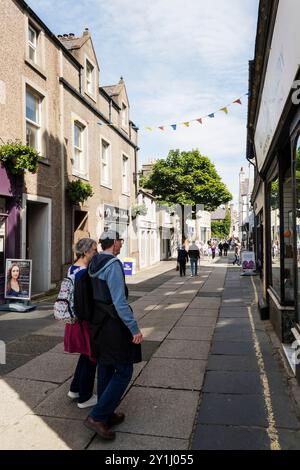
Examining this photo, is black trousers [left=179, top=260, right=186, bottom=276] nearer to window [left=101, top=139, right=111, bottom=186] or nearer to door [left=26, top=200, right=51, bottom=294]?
window [left=101, top=139, right=111, bottom=186]

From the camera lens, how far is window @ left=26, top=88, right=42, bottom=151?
11.4 m

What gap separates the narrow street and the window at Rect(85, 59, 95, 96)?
10.3m

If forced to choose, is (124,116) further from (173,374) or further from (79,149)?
(173,374)

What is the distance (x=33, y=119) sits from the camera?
11766mm

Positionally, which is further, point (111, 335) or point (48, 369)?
point (48, 369)

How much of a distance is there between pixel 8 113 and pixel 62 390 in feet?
25.1

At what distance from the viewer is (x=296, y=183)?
4984 millimetres

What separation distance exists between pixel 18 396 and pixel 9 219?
637cm

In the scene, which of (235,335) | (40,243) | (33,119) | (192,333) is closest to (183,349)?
(192,333)

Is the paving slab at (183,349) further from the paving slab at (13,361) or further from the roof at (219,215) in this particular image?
the roof at (219,215)

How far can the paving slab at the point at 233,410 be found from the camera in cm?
382

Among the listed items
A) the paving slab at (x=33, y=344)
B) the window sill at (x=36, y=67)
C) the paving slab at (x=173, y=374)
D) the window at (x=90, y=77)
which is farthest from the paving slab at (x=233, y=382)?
the window at (x=90, y=77)

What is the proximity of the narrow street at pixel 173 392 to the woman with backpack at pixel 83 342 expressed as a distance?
0.19m
